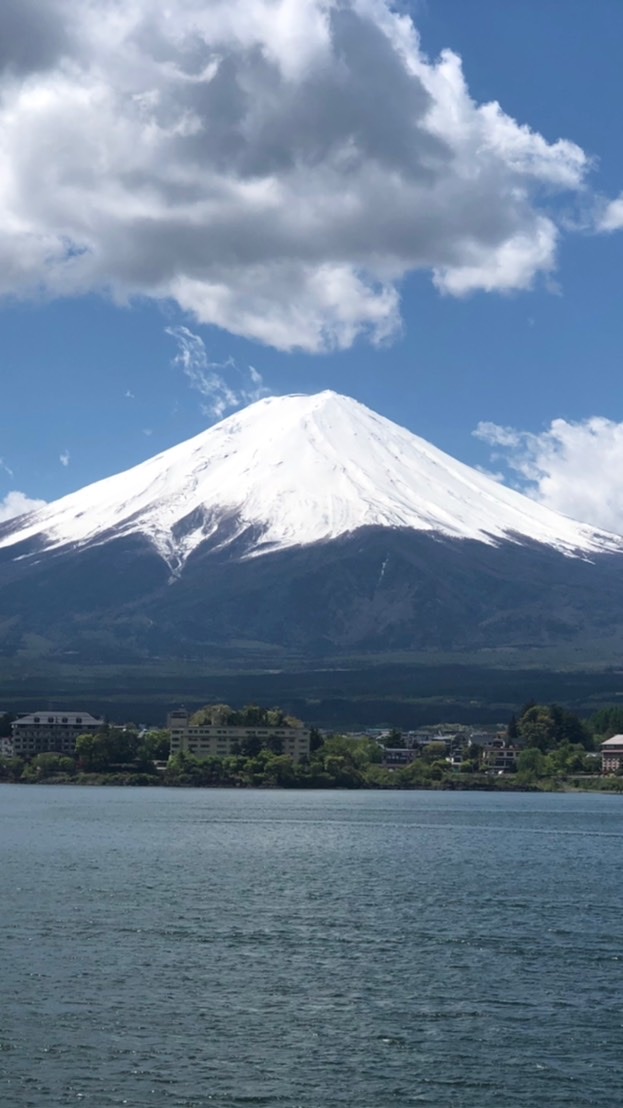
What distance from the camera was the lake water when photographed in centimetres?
1953

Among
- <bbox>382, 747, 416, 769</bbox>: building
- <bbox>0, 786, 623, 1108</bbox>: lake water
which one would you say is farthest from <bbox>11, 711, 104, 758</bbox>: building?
<bbox>0, 786, 623, 1108</bbox>: lake water

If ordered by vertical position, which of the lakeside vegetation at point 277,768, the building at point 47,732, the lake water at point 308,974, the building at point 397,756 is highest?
the building at point 47,732

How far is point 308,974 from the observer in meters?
25.7

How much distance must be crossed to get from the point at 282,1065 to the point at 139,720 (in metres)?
137

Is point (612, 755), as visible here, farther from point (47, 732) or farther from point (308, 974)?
point (308, 974)

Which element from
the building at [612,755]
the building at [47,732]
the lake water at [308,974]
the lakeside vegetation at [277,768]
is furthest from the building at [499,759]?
the lake water at [308,974]

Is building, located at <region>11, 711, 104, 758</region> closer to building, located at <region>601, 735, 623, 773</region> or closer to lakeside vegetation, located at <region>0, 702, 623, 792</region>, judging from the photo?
lakeside vegetation, located at <region>0, 702, 623, 792</region>

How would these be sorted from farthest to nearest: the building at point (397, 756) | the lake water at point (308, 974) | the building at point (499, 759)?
the building at point (397, 756) < the building at point (499, 759) < the lake water at point (308, 974)

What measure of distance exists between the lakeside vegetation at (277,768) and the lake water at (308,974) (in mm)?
44763

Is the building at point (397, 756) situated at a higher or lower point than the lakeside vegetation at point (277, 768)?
higher

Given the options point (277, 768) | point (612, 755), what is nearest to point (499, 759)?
point (612, 755)

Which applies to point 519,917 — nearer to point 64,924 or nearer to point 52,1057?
point 64,924

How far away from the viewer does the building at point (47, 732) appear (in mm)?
115062

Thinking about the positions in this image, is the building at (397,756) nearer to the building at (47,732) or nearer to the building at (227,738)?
the building at (227,738)
